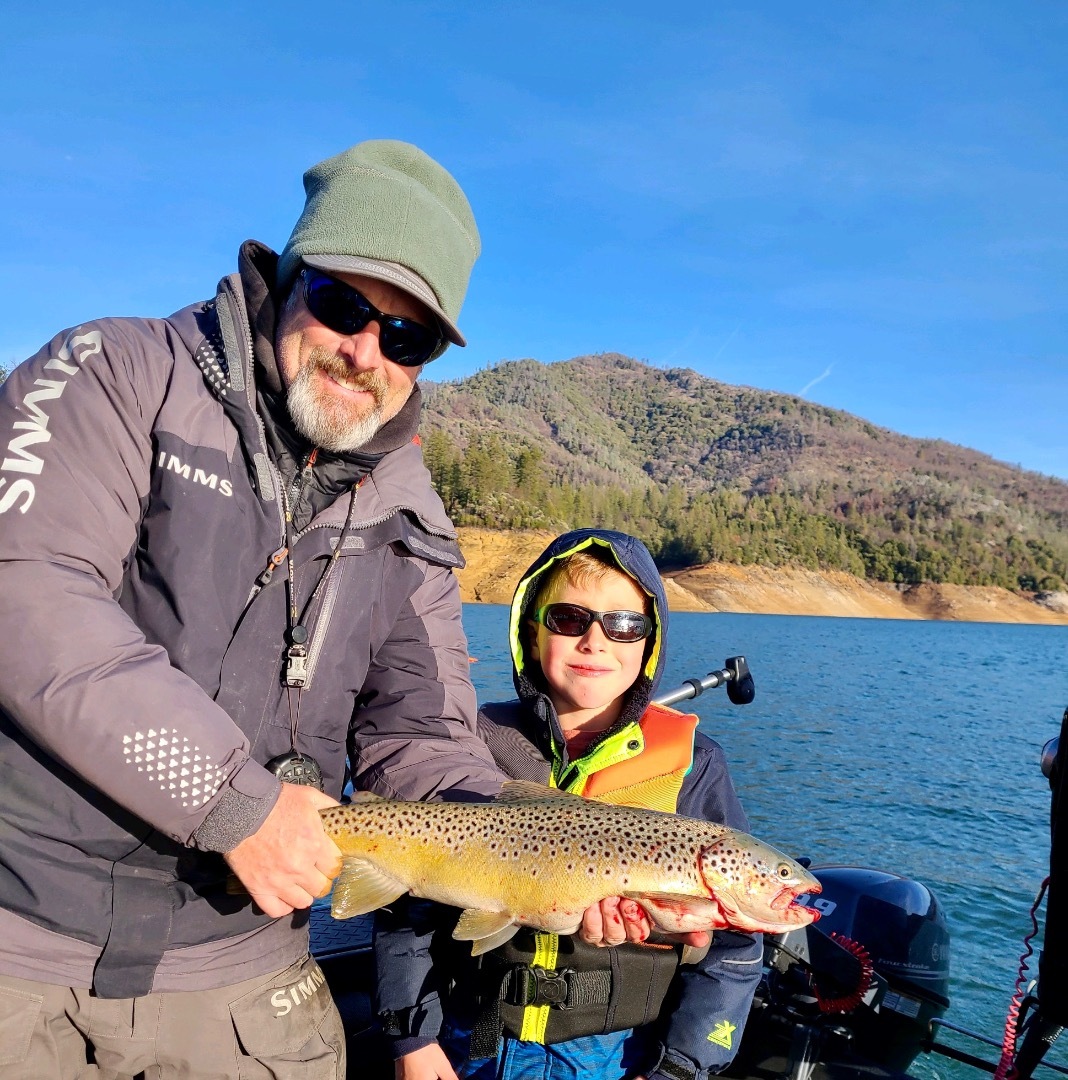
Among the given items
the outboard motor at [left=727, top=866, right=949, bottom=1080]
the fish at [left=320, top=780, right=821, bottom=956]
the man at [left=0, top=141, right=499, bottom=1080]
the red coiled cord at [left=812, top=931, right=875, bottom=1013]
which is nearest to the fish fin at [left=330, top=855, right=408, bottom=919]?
the fish at [left=320, top=780, right=821, bottom=956]

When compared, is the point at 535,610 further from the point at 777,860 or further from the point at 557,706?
the point at 777,860

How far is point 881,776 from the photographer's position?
21.7 meters

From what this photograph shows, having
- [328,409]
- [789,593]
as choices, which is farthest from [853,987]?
[789,593]

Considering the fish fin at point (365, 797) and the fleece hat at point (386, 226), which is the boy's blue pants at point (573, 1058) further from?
the fleece hat at point (386, 226)

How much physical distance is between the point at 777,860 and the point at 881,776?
2069 cm

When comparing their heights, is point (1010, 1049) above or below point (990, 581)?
below

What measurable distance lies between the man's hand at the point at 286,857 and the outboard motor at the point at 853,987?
114 inches

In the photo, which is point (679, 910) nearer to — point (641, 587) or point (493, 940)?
point (493, 940)

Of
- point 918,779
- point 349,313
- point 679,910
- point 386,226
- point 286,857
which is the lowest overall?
point 918,779

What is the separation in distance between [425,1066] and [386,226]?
3.05 m

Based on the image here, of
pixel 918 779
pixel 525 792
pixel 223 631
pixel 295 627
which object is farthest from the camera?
pixel 918 779

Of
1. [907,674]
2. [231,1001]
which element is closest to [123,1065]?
[231,1001]

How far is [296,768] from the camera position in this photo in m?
2.83

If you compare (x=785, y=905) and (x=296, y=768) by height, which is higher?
(x=296, y=768)
